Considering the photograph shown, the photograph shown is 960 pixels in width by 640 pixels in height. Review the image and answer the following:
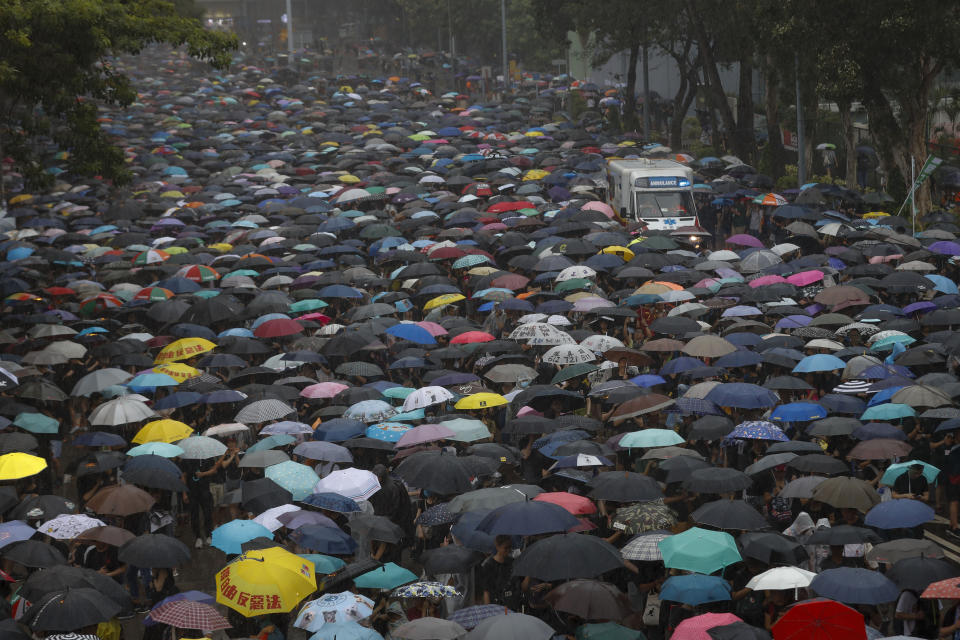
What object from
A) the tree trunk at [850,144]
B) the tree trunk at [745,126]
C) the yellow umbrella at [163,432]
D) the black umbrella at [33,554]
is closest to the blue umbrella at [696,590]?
the black umbrella at [33,554]

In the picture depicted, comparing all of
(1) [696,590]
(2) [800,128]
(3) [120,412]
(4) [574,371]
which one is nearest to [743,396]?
(4) [574,371]

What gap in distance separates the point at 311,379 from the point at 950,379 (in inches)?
315

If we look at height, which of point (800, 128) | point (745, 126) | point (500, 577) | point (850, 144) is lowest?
point (500, 577)

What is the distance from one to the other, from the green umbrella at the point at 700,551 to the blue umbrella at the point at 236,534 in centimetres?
349

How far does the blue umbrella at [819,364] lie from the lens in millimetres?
15096

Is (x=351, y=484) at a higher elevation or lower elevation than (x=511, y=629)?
lower

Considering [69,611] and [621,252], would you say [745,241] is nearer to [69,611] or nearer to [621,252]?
[621,252]

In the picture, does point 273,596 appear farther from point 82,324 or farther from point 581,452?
point 82,324

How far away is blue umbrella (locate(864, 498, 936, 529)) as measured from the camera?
10.2m

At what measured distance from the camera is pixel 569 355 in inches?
617

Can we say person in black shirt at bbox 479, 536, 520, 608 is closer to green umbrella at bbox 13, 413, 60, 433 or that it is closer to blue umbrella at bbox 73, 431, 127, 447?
blue umbrella at bbox 73, 431, 127, 447

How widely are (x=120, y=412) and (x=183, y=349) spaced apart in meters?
3.48

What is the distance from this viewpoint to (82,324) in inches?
786

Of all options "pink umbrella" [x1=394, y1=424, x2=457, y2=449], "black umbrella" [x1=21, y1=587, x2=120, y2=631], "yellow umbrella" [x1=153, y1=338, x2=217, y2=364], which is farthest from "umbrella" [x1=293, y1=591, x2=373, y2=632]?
"yellow umbrella" [x1=153, y1=338, x2=217, y2=364]
